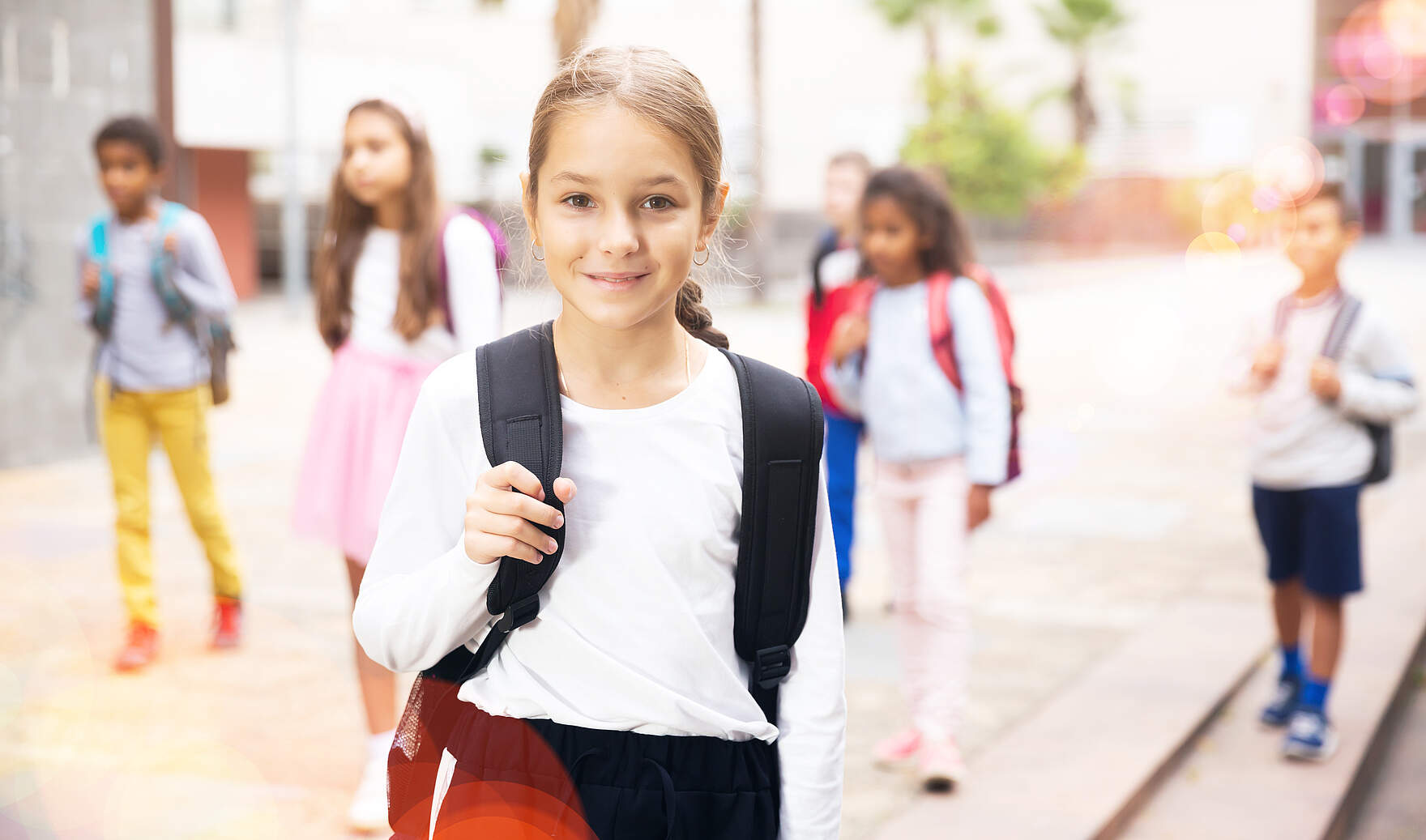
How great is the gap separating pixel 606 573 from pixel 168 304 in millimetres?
3741

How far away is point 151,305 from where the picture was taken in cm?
502

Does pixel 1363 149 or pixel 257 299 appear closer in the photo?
pixel 257 299

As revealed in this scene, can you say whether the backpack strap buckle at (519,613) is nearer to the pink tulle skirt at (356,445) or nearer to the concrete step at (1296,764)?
the pink tulle skirt at (356,445)

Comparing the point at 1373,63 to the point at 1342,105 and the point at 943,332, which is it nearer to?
the point at 1342,105

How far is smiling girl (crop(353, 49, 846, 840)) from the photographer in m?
1.68

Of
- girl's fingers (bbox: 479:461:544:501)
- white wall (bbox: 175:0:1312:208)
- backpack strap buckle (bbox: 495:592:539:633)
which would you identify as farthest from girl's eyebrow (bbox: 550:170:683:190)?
white wall (bbox: 175:0:1312:208)

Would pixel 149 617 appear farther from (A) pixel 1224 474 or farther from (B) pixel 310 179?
(B) pixel 310 179

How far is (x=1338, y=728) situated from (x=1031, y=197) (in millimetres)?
33160

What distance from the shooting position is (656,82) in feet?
5.57

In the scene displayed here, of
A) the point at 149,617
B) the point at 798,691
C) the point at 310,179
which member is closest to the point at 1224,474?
the point at 149,617

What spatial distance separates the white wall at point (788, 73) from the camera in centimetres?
2638

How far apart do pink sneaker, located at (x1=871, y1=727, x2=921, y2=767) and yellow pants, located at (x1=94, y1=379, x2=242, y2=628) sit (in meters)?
2.56

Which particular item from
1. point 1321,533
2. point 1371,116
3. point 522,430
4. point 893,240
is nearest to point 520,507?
point 522,430

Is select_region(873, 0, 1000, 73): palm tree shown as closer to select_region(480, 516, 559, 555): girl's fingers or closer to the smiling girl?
the smiling girl
